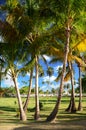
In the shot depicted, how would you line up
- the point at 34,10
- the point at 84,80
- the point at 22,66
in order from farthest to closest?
the point at 84,80 < the point at 22,66 < the point at 34,10

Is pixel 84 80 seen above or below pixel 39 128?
above

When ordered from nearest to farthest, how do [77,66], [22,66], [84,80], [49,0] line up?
[49,0], [22,66], [77,66], [84,80]

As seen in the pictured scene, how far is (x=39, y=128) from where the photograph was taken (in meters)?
18.8

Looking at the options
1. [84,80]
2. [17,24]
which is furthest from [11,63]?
[84,80]

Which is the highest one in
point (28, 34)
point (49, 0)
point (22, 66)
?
point (49, 0)

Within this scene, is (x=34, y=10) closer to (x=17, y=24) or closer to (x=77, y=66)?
(x=17, y=24)

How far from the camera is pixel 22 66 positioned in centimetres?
2641

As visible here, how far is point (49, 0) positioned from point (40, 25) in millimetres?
A: 2396

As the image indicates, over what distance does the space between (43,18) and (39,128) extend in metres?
7.78

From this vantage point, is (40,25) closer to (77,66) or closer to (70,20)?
(70,20)

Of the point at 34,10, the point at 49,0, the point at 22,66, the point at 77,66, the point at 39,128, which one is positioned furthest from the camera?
the point at 77,66

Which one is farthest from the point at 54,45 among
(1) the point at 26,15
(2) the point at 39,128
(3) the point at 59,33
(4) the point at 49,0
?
(2) the point at 39,128

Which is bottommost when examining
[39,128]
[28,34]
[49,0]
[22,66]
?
[39,128]

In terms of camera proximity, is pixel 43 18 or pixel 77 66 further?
pixel 77 66
